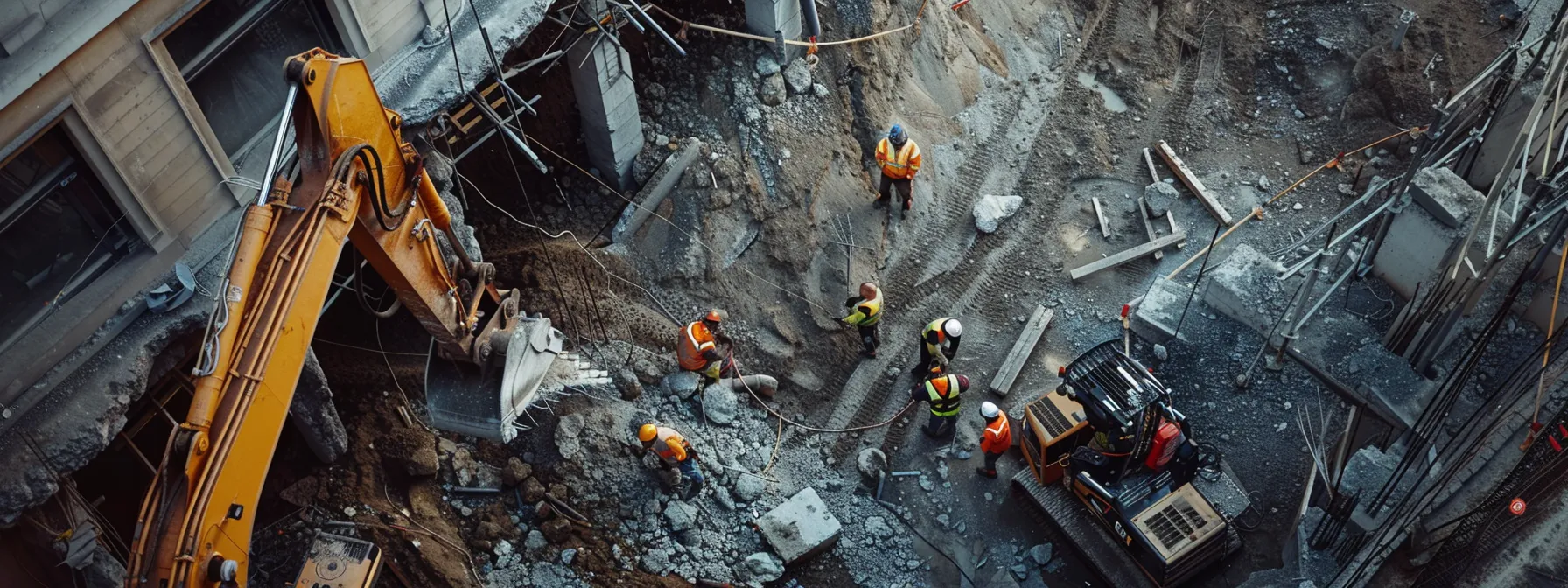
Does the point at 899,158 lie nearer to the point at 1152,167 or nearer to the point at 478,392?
the point at 1152,167

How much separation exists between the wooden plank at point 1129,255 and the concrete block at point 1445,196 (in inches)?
119

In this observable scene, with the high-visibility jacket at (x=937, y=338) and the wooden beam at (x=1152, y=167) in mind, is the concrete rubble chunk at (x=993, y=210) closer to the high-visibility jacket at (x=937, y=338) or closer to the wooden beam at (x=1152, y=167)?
the wooden beam at (x=1152, y=167)

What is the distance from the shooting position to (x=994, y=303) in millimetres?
14891

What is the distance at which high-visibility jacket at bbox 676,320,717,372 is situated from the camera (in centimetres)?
1268

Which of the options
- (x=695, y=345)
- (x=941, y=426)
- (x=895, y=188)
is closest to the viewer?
(x=695, y=345)

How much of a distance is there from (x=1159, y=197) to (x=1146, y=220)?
0.41 meters

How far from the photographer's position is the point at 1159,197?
1582cm

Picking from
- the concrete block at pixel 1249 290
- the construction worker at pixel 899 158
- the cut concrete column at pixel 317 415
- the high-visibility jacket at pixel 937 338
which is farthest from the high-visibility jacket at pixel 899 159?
the cut concrete column at pixel 317 415

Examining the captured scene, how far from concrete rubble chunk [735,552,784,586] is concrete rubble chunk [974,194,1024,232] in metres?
5.66

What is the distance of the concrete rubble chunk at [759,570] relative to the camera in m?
12.1

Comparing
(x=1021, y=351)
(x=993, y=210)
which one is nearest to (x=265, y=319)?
(x=1021, y=351)

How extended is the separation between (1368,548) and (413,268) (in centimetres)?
940

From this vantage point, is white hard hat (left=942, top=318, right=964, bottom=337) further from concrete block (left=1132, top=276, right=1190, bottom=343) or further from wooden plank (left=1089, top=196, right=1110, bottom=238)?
wooden plank (left=1089, top=196, right=1110, bottom=238)

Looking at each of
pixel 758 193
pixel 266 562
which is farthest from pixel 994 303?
pixel 266 562
